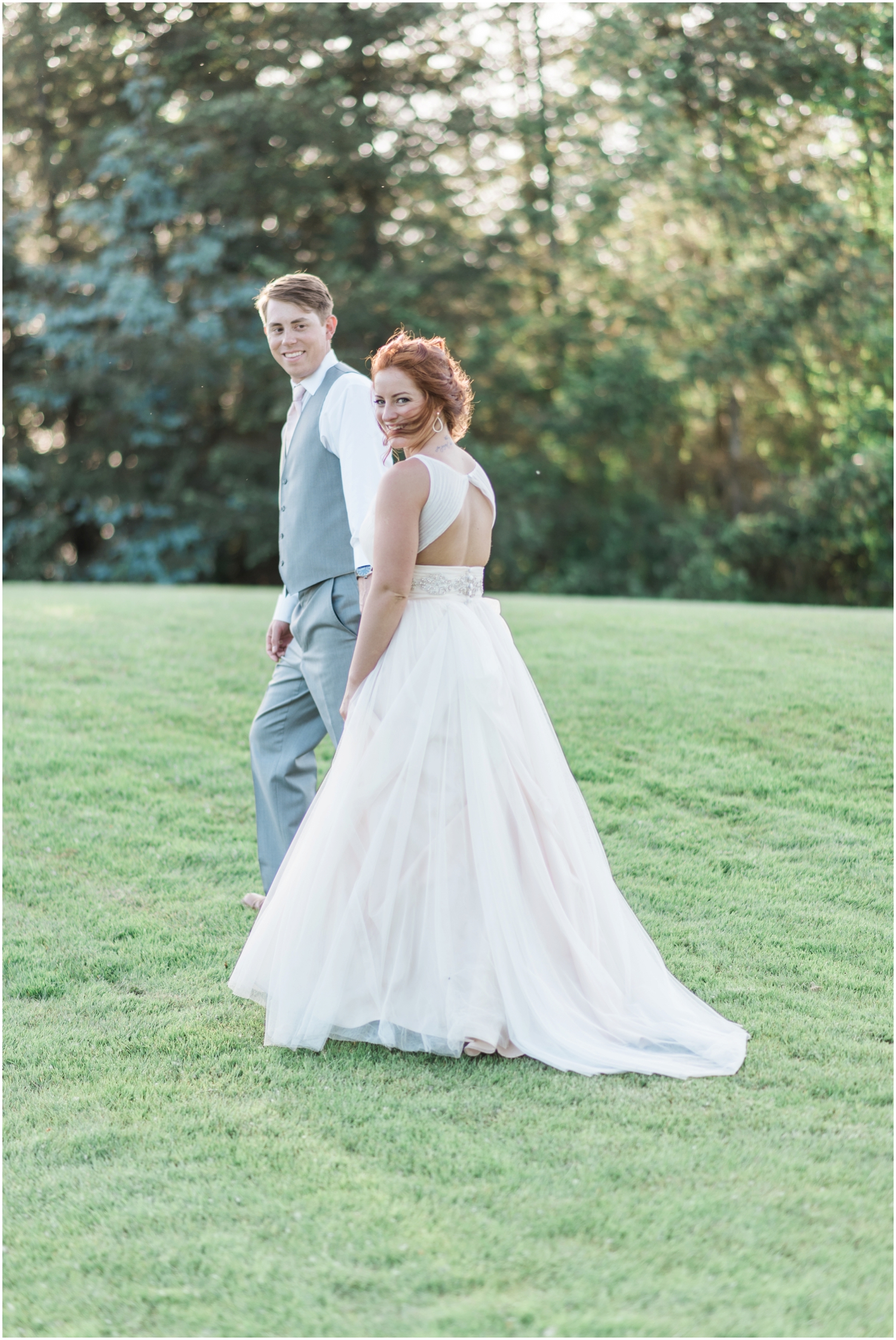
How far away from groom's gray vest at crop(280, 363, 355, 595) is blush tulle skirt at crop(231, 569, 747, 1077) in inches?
24.8

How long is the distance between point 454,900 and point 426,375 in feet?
5.18

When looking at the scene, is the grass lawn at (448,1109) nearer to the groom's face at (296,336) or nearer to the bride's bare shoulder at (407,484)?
the bride's bare shoulder at (407,484)

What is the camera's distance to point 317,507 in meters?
4.36

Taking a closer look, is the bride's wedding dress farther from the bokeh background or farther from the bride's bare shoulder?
the bokeh background

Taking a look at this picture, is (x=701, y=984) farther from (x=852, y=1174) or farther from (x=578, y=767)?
(x=578, y=767)

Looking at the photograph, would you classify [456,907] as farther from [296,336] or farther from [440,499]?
[296,336]

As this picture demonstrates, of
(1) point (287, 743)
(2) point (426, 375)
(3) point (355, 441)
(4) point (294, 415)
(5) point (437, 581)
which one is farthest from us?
(1) point (287, 743)

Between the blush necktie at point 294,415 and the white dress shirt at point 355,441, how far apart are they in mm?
98

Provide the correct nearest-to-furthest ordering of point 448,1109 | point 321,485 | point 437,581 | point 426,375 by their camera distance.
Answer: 1. point 448,1109
2. point 426,375
3. point 437,581
4. point 321,485

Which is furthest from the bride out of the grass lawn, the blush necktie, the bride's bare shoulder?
the blush necktie

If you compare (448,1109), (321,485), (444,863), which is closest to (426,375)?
(321,485)

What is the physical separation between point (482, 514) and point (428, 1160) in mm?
1897

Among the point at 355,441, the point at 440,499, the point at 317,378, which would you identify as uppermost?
the point at 317,378

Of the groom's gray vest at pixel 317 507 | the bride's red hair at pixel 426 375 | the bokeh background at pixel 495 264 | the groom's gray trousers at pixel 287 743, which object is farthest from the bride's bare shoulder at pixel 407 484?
the bokeh background at pixel 495 264
